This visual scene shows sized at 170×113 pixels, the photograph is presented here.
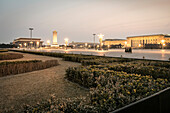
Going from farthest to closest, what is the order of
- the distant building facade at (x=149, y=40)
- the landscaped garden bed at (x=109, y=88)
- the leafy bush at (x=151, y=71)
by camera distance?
the distant building facade at (x=149, y=40)
the leafy bush at (x=151, y=71)
the landscaped garden bed at (x=109, y=88)

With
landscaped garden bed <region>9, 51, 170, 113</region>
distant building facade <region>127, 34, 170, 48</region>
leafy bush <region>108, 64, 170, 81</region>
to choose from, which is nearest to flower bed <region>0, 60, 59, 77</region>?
landscaped garden bed <region>9, 51, 170, 113</region>

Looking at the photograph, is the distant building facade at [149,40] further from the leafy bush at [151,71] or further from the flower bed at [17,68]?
the flower bed at [17,68]

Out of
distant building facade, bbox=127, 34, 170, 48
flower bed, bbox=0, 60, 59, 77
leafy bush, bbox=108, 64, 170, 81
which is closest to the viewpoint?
leafy bush, bbox=108, 64, 170, 81

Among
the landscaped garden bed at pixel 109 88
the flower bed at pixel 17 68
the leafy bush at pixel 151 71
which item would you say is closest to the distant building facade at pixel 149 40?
the leafy bush at pixel 151 71

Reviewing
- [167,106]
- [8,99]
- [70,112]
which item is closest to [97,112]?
[70,112]

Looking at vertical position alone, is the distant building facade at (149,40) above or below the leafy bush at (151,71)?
above

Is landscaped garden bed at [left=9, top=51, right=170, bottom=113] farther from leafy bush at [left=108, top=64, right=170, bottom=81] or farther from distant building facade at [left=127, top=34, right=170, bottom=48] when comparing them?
distant building facade at [left=127, top=34, right=170, bottom=48]

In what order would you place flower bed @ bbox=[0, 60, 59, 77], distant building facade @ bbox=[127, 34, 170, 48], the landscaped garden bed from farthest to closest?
1. distant building facade @ bbox=[127, 34, 170, 48]
2. flower bed @ bbox=[0, 60, 59, 77]
3. the landscaped garden bed

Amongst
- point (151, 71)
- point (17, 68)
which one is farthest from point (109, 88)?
point (17, 68)

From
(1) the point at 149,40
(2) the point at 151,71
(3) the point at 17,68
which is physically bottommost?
(3) the point at 17,68

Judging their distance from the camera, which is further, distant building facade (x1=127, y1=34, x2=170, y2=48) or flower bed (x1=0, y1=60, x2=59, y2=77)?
distant building facade (x1=127, y1=34, x2=170, y2=48)

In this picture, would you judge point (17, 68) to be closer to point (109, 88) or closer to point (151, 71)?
point (109, 88)

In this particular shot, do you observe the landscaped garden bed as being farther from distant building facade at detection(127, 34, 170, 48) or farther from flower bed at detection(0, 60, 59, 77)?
distant building facade at detection(127, 34, 170, 48)

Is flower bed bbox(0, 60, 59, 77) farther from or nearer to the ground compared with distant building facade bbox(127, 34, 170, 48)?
nearer to the ground
